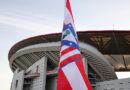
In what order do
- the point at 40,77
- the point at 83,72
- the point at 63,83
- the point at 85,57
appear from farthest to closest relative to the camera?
1. the point at 40,77
2. the point at 85,57
3. the point at 83,72
4. the point at 63,83

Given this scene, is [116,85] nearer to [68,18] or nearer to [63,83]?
[68,18]

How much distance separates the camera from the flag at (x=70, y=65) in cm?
582

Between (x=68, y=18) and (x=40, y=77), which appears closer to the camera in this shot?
(x=68, y=18)

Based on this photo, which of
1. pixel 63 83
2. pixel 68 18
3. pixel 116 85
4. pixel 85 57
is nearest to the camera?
pixel 63 83

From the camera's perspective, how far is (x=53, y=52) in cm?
2883

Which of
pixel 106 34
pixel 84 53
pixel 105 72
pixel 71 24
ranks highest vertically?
pixel 106 34

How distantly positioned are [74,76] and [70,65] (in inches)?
18.7

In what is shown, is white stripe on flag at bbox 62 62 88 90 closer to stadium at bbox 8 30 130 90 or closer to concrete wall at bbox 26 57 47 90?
stadium at bbox 8 30 130 90

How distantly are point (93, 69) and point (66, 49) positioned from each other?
22.8 meters

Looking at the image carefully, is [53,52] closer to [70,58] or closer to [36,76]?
[36,76]

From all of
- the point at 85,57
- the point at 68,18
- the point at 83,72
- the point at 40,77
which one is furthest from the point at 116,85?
the point at 68,18

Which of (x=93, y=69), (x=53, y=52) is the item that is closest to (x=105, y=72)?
(x=93, y=69)

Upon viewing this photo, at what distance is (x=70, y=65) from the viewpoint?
20.0 feet

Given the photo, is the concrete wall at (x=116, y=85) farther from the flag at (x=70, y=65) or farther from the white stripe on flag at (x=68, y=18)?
the white stripe on flag at (x=68, y=18)
